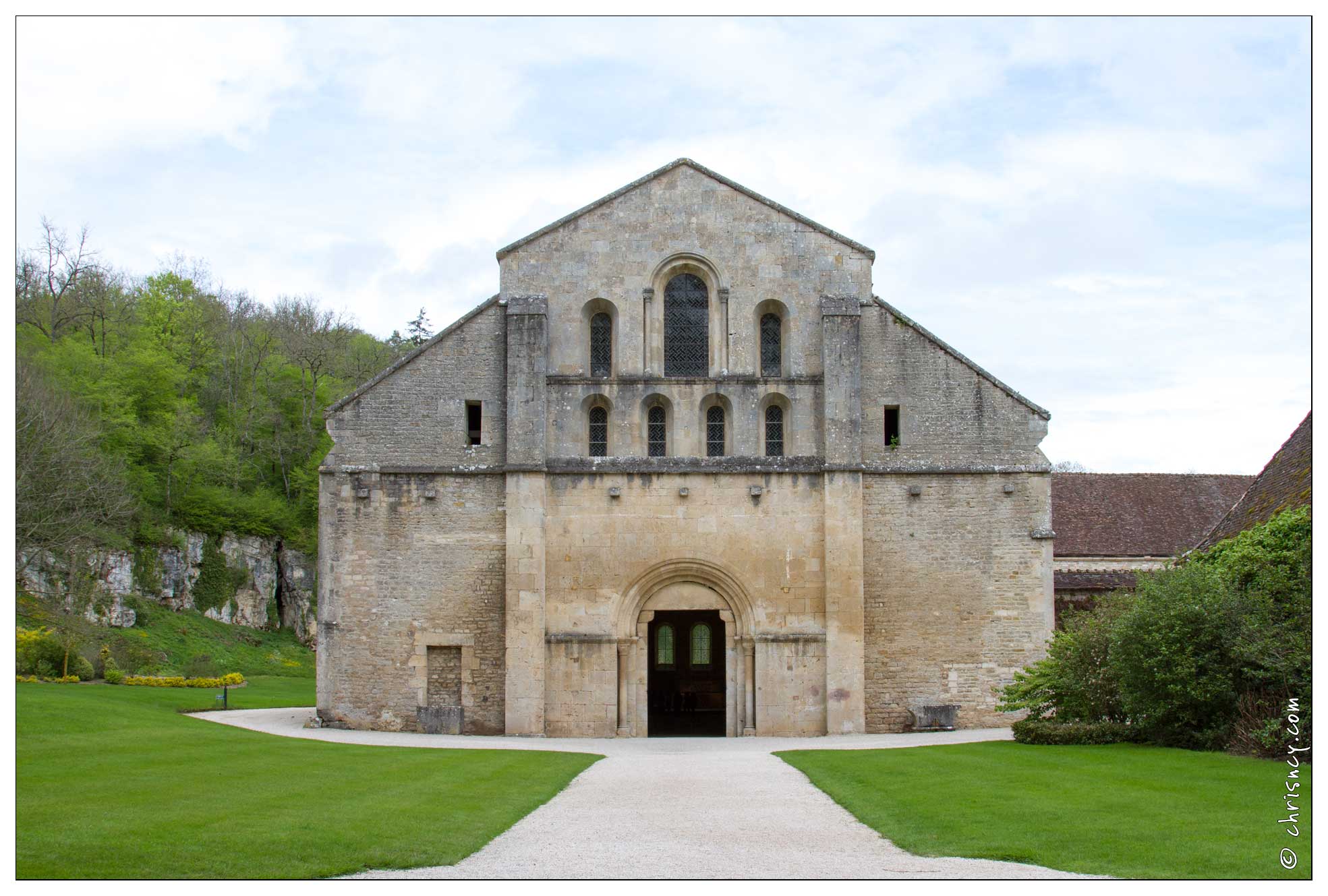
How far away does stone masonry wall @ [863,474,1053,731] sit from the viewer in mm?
26766

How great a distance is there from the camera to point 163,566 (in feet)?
161

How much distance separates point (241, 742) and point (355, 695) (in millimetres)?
5495

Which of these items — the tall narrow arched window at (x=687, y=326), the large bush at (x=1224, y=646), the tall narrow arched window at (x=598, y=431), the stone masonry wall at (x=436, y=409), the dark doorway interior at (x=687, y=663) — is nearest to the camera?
the large bush at (x=1224, y=646)

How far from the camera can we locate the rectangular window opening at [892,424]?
2759 cm

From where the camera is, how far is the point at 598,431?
27828 mm

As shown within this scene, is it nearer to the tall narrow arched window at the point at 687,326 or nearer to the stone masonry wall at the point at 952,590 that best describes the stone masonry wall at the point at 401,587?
the tall narrow arched window at the point at 687,326

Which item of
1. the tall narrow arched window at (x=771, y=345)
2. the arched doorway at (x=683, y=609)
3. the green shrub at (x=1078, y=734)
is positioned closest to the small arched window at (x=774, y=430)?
the tall narrow arched window at (x=771, y=345)

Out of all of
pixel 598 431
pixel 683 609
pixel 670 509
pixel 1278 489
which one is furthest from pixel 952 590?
pixel 598 431

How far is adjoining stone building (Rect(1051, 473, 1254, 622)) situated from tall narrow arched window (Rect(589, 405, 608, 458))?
14418 millimetres

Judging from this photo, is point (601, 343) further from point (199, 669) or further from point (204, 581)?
point (204, 581)

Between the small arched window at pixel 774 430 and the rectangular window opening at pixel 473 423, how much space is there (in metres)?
6.38

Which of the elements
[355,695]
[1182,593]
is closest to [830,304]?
[1182,593]

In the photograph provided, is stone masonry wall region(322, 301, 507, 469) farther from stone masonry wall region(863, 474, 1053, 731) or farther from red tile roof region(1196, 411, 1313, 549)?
red tile roof region(1196, 411, 1313, 549)
